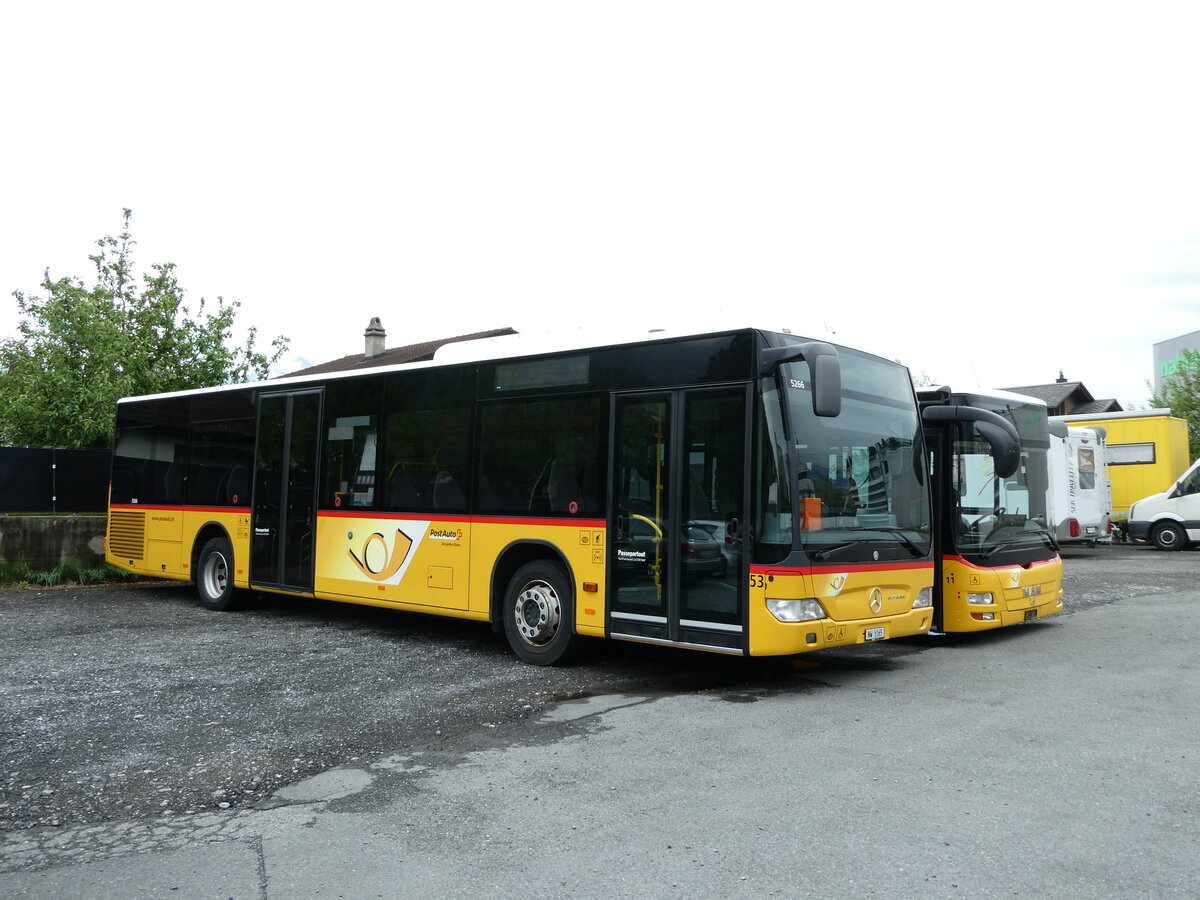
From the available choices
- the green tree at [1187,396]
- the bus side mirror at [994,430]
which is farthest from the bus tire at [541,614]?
the green tree at [1187,396]

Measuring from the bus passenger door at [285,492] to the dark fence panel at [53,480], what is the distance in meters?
6.01

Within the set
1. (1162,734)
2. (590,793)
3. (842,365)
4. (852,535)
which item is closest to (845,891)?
(590,793)

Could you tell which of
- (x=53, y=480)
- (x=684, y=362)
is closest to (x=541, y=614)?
(x=684, y=362)

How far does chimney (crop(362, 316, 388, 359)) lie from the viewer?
46.3 metres

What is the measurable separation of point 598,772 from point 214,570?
931cm

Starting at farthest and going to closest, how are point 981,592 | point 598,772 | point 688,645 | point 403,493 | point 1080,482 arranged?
point 1080,482 → point 403,493 → point 981,592 → point 688,645 → point 598,772

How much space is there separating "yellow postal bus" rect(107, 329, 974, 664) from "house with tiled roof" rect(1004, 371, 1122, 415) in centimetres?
4366

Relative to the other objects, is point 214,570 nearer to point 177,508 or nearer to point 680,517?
point 177,508

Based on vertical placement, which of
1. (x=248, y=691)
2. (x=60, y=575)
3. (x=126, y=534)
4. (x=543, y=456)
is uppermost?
(x=543, y=456)

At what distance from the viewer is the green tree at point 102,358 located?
2294 centimetres

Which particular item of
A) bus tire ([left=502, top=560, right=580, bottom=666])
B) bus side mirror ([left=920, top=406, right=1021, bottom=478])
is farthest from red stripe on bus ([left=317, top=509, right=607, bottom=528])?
bus side mirror ([left=920, top=406, right=1021, bottom=478])

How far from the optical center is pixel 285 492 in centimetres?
1181

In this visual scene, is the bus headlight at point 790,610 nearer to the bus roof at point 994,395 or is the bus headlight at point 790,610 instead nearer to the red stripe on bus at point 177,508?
the bus roof at point 994,395

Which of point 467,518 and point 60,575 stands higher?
point 467,518
